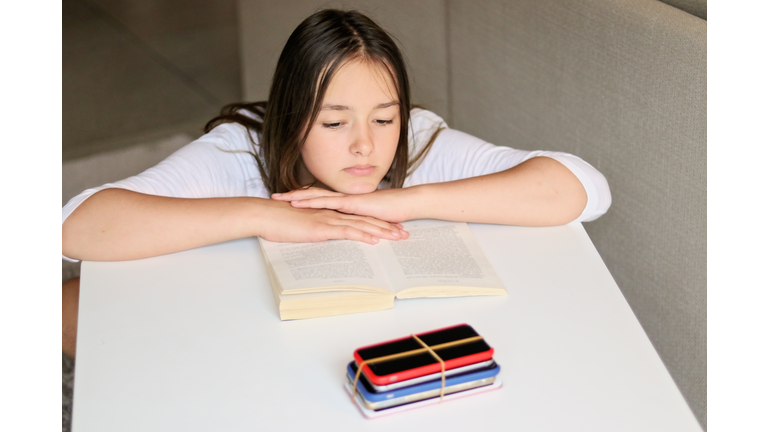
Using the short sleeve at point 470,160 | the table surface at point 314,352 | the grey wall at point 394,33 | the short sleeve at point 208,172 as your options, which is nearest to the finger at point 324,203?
the table surface at point 314,352

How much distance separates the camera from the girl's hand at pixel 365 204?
3.88 feet

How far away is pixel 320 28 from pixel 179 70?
2183 millimetres

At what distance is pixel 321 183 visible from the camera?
1443 millimetres

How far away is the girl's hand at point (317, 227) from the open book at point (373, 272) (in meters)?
0.01

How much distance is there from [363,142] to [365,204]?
4.0 inches

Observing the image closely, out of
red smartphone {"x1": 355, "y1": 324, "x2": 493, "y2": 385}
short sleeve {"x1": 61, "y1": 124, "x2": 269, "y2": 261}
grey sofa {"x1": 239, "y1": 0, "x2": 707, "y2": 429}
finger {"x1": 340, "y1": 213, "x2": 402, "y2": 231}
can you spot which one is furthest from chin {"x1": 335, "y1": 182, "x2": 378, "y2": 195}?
grey sofa {"x1": 239, "y1": 0, "x2": 707, "y2": 429}

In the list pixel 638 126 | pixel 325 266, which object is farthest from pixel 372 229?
pixel 638 126

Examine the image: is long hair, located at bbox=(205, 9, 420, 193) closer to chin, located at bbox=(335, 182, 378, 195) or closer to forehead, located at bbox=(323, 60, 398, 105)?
forehead, located at bbox=(323, 60, 398, 105)

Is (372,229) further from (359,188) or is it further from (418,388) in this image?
(418,388)

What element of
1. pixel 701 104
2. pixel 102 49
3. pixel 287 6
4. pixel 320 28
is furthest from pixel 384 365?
pixel 102 49

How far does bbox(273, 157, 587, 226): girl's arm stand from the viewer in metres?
1.19

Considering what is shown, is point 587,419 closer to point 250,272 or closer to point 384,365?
point 384,365

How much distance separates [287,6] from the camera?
8.02ft

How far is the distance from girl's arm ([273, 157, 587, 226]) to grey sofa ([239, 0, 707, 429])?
0.95 feet
